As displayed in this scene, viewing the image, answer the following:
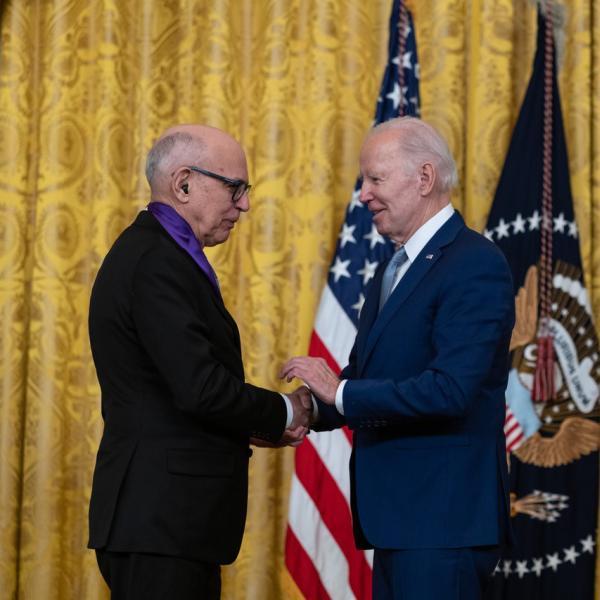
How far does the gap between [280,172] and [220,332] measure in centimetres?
188

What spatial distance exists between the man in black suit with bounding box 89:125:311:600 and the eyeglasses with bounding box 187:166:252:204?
14 cm

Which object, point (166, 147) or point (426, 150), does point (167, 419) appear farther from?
point (426, 150)

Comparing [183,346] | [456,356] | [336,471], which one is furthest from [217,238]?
[336,471]

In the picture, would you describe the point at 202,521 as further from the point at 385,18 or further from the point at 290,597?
the point at 385,18

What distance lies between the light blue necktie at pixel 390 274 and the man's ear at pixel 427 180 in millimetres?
162

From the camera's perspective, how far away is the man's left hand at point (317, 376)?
2.60m

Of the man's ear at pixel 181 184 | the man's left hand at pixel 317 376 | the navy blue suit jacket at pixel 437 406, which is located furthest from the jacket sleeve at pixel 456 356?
the man's ear at pixel 181 184

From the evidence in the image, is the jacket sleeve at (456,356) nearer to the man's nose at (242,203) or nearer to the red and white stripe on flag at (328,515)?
the man's nose at (242,203)

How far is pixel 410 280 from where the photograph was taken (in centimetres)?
254

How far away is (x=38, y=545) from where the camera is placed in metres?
4.29

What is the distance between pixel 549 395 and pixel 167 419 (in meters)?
1.94

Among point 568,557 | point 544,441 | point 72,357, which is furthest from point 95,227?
point 568,557

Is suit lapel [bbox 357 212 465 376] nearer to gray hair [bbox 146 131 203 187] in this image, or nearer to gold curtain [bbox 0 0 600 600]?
gray hair [bbox 146 131 203 187]

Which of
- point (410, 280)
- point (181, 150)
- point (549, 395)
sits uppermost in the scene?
point (181, 150)
